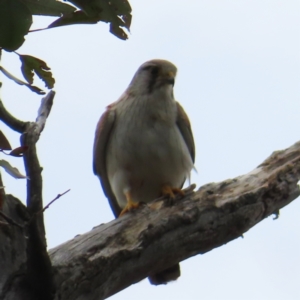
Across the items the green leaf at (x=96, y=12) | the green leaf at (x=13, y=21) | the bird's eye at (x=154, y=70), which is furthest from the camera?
the bird's eye at (x=154, y=70)

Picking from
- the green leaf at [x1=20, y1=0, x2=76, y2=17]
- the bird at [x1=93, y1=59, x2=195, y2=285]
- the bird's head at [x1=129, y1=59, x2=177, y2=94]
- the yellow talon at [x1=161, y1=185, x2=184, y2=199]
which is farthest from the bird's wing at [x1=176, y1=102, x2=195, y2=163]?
the green leaf at [x1=20, y1=0, x2=76, y2=17]

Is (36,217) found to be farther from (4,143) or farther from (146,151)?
(146,151)

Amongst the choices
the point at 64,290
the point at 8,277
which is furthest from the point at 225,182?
the point at 8,277

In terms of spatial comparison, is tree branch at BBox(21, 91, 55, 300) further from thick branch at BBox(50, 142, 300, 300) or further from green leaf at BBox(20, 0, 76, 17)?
green leaf at BBox(20, 0, 76, 17)

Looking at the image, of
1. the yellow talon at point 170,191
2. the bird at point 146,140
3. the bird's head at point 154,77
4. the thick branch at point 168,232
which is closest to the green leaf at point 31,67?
the thick branch at point 168,232

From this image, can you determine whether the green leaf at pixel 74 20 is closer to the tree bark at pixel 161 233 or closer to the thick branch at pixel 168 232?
the tree bark at pixel 161 233

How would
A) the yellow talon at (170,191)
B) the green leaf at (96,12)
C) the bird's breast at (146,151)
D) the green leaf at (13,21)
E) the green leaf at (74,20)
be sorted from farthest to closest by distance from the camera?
1. the bird's breast at (146,151)
2. the yellow talon at (170,191)
3. the green leaf at (74,20)
4. the green leaf at (96,12)
5. the green leaf at (13,21)

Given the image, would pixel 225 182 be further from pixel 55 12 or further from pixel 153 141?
pixel 55 12

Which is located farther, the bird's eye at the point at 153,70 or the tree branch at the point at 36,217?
the bird's eye at the point at 153,70
